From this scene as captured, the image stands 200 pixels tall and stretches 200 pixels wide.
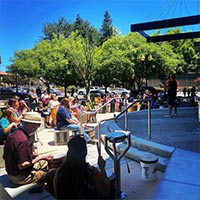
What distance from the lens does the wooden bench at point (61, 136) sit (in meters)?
5.70

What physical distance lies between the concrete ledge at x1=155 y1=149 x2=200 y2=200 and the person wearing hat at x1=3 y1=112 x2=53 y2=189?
1.37 metres

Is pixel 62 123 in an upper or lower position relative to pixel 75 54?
lower

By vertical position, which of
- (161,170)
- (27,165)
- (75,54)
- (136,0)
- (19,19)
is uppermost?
(75,54)

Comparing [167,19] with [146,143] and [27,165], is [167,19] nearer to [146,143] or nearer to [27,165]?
[146,143]

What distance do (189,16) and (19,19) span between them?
4.59m

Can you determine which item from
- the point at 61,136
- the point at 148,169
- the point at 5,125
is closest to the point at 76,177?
the point at 148,169

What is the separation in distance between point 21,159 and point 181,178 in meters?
1.99

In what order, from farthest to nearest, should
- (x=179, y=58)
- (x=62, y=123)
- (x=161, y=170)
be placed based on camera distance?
1. (x=179, y=58)
2. (x=62, y=123)
3. (x=161, y=170)


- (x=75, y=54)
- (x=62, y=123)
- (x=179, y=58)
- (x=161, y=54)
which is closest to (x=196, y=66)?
(x=179, y=58)

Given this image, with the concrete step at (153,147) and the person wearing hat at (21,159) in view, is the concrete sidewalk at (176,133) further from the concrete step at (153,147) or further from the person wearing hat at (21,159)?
the person wearing hat at (21,159)

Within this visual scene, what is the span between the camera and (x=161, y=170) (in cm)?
385

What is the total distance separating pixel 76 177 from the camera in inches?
81.9

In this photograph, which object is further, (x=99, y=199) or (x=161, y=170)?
(x=161, y=170)

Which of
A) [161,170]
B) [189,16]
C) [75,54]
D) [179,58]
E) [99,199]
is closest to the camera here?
[99,199]
